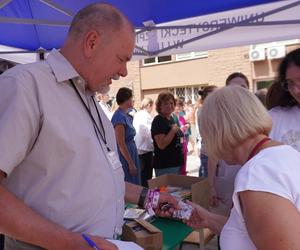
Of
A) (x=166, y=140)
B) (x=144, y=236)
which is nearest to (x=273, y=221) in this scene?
(x=144, y=236)

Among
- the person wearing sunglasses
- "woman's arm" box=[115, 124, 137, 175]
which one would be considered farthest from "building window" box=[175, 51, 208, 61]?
the person wearing sunglasses

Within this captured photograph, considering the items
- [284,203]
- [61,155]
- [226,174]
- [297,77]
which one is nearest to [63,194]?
[61,155]

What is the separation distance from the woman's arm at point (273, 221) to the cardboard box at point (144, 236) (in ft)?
2.24

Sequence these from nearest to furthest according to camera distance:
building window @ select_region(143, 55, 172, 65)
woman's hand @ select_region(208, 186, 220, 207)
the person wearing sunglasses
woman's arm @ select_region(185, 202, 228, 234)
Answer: woman's arm @ select_region(185, 202, 228, 234) < the person wearing sunglasses < woman's hand @ select_region(208, 186, 220, 207) < building window @ select_region(143, 55, 172, 65)

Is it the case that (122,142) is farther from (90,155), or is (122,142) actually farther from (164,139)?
(90,155)

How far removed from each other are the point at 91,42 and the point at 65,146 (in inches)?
14.9

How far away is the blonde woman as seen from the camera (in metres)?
1.01

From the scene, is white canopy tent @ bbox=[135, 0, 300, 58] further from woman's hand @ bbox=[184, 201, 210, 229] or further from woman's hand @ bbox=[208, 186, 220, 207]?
woman's hand @ bbox=[184, 201, 210, 229]

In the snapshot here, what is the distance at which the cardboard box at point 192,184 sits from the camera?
231 cm

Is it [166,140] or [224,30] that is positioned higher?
[224,30]

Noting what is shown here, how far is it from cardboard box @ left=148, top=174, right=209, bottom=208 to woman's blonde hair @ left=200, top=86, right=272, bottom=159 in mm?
1058

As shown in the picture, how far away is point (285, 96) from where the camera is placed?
6.54 ft

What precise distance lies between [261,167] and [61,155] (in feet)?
1.97

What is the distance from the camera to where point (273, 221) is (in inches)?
39.6
